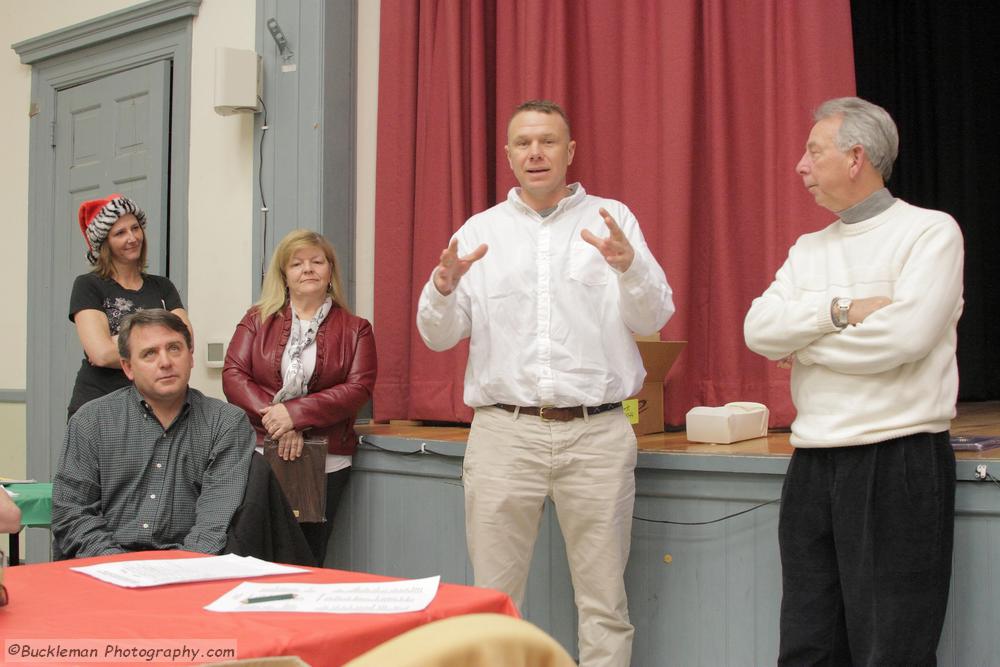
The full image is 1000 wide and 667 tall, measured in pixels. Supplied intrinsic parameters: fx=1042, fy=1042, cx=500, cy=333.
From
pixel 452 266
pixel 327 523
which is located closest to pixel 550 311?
pixel 452 266

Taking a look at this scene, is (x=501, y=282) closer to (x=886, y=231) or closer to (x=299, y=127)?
(x=886, y=231)

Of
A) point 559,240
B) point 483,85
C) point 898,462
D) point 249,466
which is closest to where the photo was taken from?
point 898,462

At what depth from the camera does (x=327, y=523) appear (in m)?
3.51

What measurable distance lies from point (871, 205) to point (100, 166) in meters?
3.82

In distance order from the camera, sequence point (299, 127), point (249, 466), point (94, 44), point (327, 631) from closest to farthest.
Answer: point (327, 631) → point (249, 466) → point (299, 127) → point (94, 44)

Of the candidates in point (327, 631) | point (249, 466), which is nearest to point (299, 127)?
point (249, 466)

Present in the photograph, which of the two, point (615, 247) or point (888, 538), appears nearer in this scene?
point (888, 538)

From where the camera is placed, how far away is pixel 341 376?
11.1ft

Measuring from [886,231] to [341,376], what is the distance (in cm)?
179

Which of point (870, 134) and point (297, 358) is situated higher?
point (870, 134)

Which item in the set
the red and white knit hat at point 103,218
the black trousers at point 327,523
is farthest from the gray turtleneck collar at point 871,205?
the red and white knit hat at point 103,218

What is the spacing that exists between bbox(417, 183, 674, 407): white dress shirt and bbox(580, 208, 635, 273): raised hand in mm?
66

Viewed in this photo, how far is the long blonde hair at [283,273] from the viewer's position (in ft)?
11.2

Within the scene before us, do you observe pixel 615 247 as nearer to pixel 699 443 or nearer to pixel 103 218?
pixel 699 443
